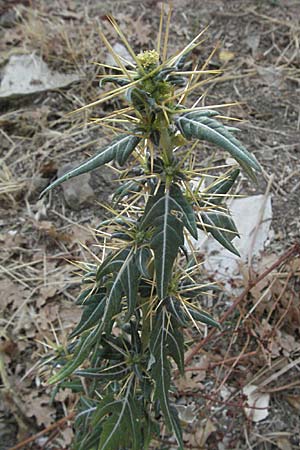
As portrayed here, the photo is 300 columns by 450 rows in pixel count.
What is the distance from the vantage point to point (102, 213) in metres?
2.97

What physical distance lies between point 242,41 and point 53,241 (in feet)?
A: 6.31

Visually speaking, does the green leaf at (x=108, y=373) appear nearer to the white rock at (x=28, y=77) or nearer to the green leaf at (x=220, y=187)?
the green leaf at (x=220, y=187)

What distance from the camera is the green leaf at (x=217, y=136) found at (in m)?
1.04

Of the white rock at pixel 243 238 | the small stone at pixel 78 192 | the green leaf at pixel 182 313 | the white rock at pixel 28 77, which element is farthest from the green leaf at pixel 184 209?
the white rock at pixel 28 77

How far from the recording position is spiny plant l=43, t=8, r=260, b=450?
1108 millimetres

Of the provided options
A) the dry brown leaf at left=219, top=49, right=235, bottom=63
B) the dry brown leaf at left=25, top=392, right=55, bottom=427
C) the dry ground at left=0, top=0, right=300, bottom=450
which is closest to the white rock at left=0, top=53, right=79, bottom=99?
the dry ground at left=0, top=0, right=300, bottom=450

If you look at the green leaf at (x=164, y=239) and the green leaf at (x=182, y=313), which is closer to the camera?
the green leaf at (x=164, y=239)

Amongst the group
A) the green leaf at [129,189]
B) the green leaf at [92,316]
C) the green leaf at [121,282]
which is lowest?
the green leaf at [92,316]

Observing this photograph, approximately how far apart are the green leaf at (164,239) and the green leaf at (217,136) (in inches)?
6.9

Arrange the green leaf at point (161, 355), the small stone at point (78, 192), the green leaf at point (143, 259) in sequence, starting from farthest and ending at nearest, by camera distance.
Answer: the small stone at point (78, 192), the green leaf at point (161, 355), the green leaf at point (143, 259)

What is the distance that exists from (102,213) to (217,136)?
6.43ft

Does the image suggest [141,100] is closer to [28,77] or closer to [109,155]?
[109,155]

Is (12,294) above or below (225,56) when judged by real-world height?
below

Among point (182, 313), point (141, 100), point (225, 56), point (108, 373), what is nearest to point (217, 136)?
point (141, 100)
